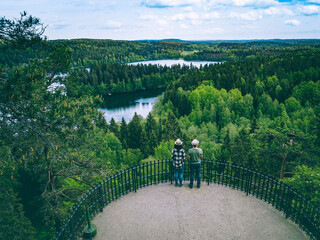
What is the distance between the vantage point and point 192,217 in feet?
32.1

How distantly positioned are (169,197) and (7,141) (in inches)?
334

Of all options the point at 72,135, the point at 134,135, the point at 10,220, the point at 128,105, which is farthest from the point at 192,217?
the point at 128,105

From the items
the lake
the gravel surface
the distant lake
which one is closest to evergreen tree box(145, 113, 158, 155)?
the distant lake

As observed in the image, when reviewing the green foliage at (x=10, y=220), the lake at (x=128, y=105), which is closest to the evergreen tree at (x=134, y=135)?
the lake at (x=128, y=105)

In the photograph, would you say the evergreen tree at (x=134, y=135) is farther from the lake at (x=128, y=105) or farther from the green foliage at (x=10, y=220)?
the green foliage at (x=10, y=220)

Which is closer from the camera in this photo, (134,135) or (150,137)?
(150,137)

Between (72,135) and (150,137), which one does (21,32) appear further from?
(150,137)

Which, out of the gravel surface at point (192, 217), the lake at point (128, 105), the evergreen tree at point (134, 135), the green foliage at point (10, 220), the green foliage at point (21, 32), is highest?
the green foliage at point (21, 32)

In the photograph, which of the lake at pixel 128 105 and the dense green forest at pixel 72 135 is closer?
the dense green forest at pixel 72 135

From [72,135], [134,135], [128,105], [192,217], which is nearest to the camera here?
[192,217]

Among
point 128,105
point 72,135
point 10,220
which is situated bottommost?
point 128,105

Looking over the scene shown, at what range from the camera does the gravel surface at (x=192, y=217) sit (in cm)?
892

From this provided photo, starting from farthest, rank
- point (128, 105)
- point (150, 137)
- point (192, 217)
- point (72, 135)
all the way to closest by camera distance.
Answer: point (128, 105)
point (150, 137)
point (72, 135)
point (192, 217)

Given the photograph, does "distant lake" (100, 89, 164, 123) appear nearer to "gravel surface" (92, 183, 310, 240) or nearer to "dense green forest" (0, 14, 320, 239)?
"dense green forest" (0, 14, 320, 239)
